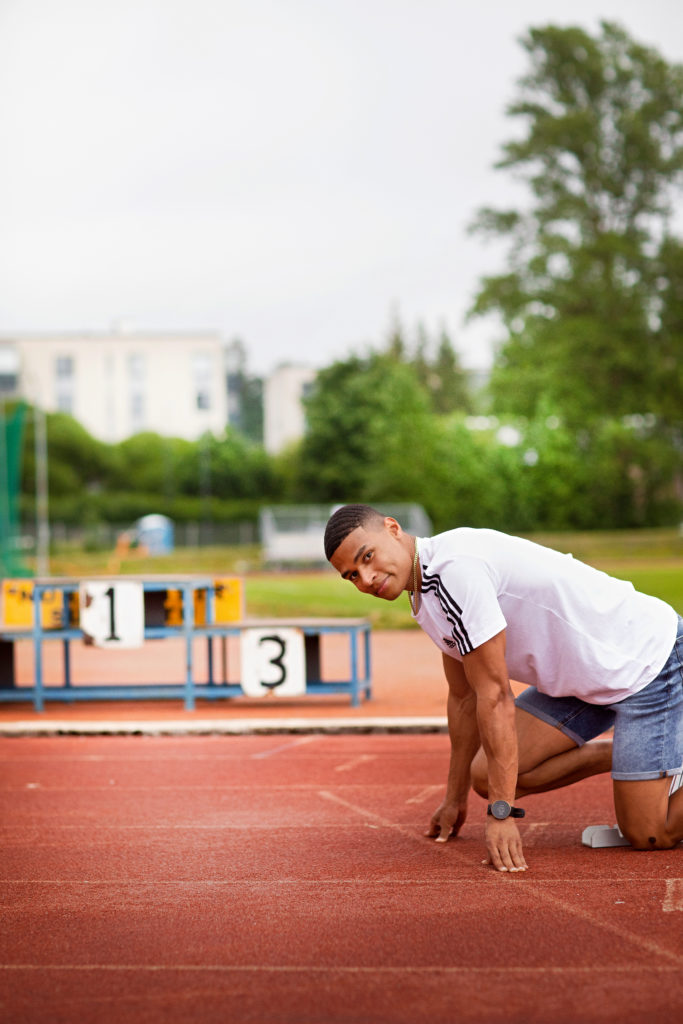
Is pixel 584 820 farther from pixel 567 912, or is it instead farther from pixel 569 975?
pixel 569 975

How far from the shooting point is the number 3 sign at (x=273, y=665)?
33.3 ft

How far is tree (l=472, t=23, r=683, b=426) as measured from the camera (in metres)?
33.1

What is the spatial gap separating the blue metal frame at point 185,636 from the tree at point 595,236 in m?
23.3

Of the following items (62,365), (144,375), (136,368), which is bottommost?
(144,375)

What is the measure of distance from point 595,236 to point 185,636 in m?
30.9

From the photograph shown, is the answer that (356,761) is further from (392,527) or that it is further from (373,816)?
(392,527)

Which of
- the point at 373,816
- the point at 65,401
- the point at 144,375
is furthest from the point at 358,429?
the point at 373,816

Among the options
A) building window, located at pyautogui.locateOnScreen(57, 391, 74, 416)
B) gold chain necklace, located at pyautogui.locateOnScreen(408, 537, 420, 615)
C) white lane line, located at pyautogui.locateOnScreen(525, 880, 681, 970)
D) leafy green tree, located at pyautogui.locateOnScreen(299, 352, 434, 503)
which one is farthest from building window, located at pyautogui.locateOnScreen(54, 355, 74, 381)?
white lane line, located at pyautogui.locateOnScreen(525, 880, 681, 970)

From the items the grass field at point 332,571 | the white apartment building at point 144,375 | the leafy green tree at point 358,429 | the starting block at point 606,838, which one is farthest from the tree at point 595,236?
the white apartment building at point 144,375

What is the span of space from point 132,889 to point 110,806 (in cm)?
191

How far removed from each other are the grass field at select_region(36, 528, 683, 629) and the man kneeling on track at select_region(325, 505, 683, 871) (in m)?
14.1

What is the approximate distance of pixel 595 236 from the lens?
1519 inches

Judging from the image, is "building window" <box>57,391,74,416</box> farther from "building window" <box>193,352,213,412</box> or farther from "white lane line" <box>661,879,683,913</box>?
"white lane line" <box>661,879,683,913</box>

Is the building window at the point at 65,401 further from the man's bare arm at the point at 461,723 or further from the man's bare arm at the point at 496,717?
the man's bare arm at the point at 496,717
